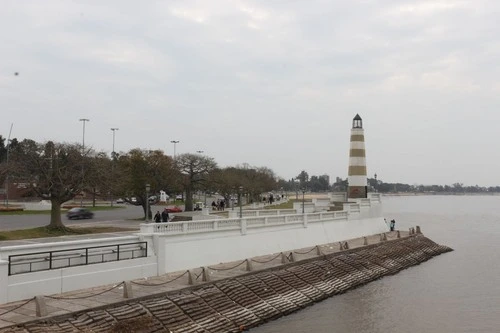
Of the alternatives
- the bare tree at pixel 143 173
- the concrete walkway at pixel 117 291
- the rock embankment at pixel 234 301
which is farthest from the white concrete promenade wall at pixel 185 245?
the bare tree at pixel 143 173

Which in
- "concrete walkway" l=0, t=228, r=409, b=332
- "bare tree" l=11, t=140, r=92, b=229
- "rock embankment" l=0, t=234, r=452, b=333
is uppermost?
"bare tree" l=11, t=140, r=92, b=229

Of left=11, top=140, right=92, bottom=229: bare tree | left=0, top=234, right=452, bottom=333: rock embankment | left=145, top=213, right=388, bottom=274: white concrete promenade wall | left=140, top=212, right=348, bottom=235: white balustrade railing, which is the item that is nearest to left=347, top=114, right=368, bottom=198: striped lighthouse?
left=145, top=213, right=388, bottom=274: white concrete promenade wall

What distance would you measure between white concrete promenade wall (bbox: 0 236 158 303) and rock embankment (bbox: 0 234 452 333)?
2.45 meters

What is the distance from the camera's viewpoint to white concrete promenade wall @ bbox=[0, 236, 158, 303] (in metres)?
17.1

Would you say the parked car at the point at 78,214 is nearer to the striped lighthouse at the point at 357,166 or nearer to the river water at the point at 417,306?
the striped lighthouse at the point at 357,166

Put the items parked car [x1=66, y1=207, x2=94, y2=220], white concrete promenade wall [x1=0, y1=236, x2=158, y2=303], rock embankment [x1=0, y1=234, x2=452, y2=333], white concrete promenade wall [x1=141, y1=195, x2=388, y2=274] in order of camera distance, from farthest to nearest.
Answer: parked car [x1=66, y1=207, x2=94, y2=220] < white concrete promenade wall [x1=141, y1=195, x2=388, y2=274] < white concrete promenade wall [x1=0, y1=236, x2=158, y2=303] < rock embankment [x1=0, y1=234, x2=452, y2=333]

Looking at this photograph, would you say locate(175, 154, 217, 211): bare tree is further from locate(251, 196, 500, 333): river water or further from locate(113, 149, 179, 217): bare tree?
locate(251, 196, 500, 333): river water

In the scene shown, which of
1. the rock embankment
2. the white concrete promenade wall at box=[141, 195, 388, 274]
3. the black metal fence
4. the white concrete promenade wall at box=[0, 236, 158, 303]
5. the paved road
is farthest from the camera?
the paved road

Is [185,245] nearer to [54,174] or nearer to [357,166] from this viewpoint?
[54,174]

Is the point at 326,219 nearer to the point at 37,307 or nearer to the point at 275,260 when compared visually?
the point at 275,260

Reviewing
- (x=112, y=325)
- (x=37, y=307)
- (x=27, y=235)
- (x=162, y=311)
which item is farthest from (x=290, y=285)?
(x=27, y=235)

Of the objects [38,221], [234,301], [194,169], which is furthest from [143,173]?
[234,301]

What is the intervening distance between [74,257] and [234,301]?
7.02m

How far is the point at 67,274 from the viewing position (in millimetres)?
19016
